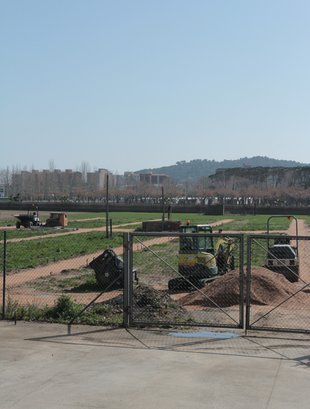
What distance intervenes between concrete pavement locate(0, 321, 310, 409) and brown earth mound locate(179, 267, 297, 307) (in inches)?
190

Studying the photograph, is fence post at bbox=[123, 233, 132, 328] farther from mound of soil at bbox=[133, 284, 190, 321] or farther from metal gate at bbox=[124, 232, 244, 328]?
mound of soil at bbox=[133, 284, 190, 321]

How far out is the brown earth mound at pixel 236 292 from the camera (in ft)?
52.4

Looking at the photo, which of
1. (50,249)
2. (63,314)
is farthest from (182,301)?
(50,249)

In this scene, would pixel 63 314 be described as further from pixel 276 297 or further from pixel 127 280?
pixel 276 297

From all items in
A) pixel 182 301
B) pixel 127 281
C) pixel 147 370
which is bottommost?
pixel 182 301

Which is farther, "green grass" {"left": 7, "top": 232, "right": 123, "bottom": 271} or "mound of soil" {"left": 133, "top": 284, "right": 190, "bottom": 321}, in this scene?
"green grass" {"left": 7, "top": 232, "right": 123, "bottom": 271}

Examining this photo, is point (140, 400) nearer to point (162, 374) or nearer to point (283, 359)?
point (162, 374)

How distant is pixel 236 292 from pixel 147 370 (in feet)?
24.9

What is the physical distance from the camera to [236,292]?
632 inches

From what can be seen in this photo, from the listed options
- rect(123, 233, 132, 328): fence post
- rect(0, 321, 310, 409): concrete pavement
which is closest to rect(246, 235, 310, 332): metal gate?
rect(0, 321, 310, 409): concrete pavement

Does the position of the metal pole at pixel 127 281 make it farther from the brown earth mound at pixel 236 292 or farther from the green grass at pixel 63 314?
the brown earth mound at pixel 236 292

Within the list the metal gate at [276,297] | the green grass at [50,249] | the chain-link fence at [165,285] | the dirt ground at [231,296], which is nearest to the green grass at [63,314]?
the chain-link fence at [165,285]

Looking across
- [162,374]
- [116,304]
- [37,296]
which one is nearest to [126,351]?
[162,374]

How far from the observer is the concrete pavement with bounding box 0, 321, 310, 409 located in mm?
7527
